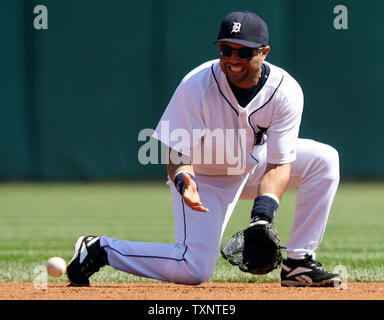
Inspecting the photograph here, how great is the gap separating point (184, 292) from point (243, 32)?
1.37 meters

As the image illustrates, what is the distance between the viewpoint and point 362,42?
13594 millimetres

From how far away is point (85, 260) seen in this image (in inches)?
166

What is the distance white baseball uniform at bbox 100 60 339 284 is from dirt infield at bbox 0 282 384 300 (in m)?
0.15

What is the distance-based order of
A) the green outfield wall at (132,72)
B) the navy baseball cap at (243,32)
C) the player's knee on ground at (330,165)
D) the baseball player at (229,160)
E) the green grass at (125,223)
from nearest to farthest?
the navy baseball cap at (243,32) → the baseball player at (229,160) → the player's knee on ground at (330,165) → the green grass at (125,223) → the green outfield wall at (132,72)

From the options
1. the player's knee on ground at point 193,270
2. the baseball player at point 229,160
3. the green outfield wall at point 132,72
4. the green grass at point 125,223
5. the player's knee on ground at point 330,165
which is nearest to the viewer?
the baseball player at point 229,160

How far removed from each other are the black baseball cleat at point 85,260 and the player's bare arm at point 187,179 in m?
0.58

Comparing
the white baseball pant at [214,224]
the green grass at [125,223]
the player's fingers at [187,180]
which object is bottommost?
the green grass at [125,223]

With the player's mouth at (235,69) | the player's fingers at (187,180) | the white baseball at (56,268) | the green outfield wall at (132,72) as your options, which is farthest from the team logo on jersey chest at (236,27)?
the green outfield wall at (132,72)

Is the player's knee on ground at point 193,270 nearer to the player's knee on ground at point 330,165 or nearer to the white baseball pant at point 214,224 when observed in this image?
the white baseball pant at point 214,224

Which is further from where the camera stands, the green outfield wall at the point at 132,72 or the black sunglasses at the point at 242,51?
the green outfield wall at the point at 132,72

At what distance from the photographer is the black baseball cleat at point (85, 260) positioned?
166 inches

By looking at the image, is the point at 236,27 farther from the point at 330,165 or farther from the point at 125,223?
the point at 125,223

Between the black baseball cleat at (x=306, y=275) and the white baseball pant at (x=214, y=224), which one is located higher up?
the white baseball pant at (x=214, y=224)

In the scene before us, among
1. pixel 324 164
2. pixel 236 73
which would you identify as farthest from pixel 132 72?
pixel 236 73
